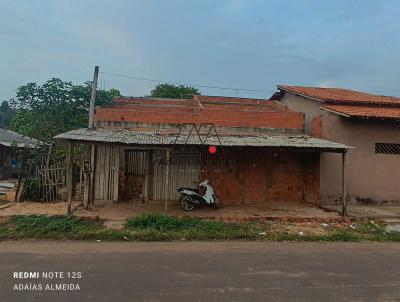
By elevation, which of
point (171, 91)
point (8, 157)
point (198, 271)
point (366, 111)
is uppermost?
point (171, 91)

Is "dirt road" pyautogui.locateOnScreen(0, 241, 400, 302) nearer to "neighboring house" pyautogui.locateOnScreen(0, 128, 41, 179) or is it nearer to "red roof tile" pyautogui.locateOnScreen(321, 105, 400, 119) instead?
"red roof tile" pyautogui.locateOnScreen(321, 105, 400, 119)

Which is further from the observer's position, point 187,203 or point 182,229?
point 187,203

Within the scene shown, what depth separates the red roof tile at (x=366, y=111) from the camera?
13.7 m

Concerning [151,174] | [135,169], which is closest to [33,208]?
[135,169]

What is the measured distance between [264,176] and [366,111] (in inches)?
179

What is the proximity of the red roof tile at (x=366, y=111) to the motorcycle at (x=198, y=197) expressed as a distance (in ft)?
17.6

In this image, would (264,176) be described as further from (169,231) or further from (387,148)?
(169,231)

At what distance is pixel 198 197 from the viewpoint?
1223cm

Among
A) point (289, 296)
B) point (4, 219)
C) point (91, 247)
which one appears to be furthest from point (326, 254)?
point (4, 219)

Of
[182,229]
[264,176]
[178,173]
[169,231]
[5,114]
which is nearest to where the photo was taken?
[169,231]

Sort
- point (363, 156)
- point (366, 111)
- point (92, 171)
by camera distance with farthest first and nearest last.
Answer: point (363, 156) → point (366, 111) → point (92, 171)

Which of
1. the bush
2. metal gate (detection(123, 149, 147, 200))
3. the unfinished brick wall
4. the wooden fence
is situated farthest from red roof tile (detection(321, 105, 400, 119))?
the wooden fence

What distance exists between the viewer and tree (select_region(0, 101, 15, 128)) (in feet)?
190

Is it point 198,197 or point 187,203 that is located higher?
point 198,197
